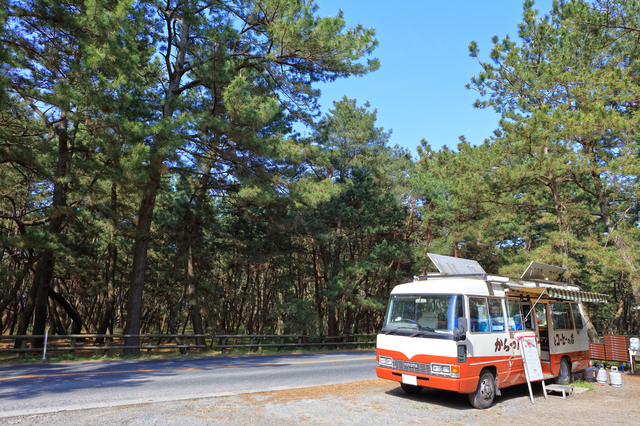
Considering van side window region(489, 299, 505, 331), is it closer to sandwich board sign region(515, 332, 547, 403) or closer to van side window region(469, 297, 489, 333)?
van side window region(469, 297, 489, 333)

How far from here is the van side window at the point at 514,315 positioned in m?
8.93

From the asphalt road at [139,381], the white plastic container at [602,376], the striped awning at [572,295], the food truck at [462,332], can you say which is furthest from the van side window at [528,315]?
the asphalt road at [139,381]

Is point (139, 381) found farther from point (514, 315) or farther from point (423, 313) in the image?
point (514, 315)

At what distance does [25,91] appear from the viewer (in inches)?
541

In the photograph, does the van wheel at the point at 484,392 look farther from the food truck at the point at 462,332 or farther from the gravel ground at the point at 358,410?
the gravel ground at the point at 358,410

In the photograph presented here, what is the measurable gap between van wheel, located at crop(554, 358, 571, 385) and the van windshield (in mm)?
5015

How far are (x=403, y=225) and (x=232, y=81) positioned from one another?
61.1ft

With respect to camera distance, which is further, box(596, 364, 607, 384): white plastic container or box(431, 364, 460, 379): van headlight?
box(596, 364, 607, 384): white plastic container

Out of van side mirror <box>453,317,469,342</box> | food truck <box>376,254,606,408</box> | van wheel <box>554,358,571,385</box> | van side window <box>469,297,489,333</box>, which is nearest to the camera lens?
van side mirror <box>453,317,469,342</box>

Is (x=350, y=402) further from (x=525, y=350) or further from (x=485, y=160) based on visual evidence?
(x=485, y=160)

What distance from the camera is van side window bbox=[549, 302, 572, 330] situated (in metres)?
10.4

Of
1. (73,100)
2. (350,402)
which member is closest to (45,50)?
(73,100)

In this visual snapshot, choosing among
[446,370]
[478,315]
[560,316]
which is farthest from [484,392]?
[560,316]

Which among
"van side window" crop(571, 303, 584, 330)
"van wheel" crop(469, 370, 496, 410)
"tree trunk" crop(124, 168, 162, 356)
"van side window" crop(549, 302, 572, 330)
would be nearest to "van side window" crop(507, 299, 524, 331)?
"van wheel" crop(469, 370, 496, 410)
